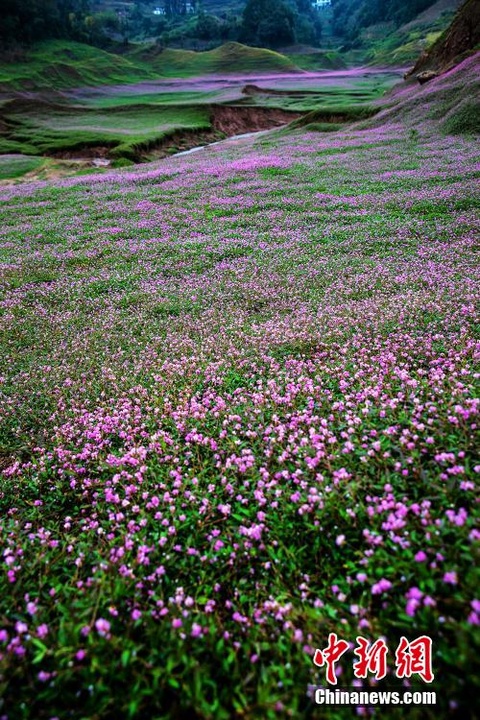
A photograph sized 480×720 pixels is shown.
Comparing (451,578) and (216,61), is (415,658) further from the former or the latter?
(216,61)

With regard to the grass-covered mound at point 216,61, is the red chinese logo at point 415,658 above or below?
below

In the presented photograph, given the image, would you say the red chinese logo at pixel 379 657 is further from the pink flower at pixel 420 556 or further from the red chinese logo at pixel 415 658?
the pink flower at pixel 420 556

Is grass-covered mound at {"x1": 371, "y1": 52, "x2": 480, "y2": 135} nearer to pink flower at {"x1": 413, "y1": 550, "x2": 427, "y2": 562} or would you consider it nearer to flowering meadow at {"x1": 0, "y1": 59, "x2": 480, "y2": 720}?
flowering meadow at {"x1": 0, "y1": 59, "x2": 480, "y2": 720}

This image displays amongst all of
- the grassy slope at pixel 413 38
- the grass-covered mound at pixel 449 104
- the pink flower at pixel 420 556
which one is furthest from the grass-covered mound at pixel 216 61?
the pink flower at pixel 420 556

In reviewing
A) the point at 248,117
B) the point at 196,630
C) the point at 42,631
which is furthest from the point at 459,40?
the point at 42,631

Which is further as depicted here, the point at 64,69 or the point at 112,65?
the point at 112,65

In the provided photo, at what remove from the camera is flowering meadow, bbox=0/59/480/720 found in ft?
10.3

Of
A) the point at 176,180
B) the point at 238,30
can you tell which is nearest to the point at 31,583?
the point at 176,180

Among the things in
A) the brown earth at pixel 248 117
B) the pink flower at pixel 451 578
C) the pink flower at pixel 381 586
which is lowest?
the pink flower at pixel 381 586

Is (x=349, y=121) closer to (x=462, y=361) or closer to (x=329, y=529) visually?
(x=462, y=361)

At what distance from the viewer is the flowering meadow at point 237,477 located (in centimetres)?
315

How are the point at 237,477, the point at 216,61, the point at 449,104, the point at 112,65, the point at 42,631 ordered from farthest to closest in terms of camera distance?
the point at 216,61, the point at 112,65, the point at 449,104, the point at 237,477, the point at 42,631

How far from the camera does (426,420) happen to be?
545 cm

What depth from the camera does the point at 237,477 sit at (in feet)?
17.5
